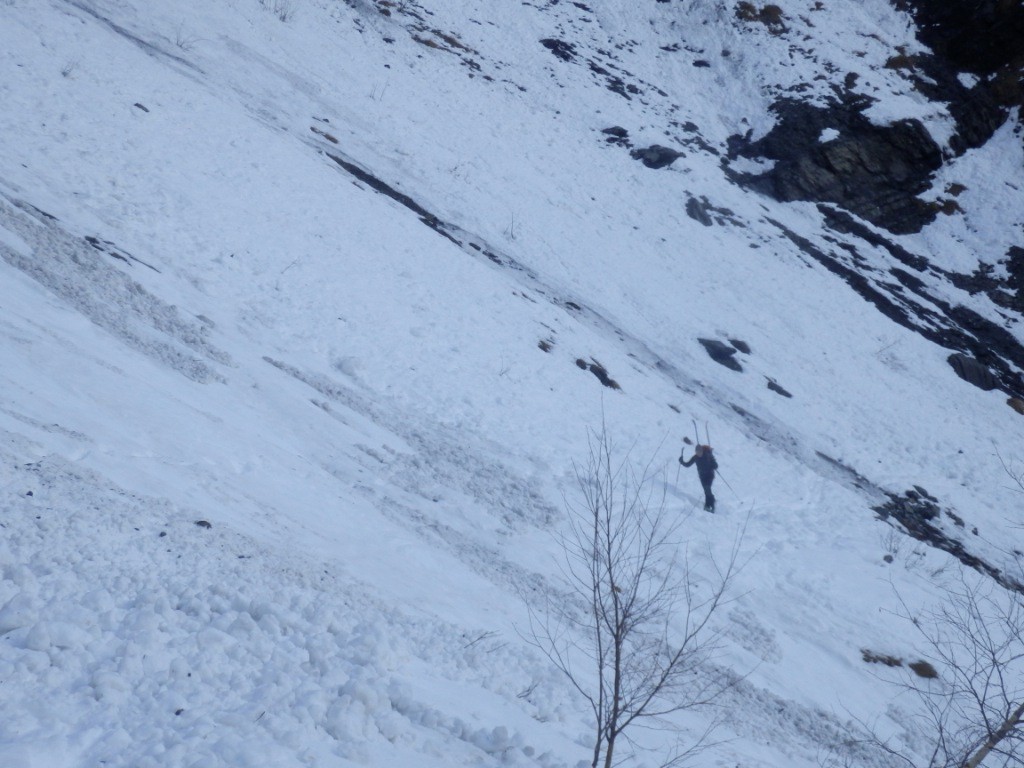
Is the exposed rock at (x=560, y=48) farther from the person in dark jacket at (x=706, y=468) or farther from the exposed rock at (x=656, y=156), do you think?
the person in dark jacket at (x=706, y=468)

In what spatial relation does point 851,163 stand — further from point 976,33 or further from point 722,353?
point 722,353

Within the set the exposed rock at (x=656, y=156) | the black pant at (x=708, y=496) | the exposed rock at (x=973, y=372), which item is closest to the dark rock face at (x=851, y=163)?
the exposed rock at (x=656, y=156)

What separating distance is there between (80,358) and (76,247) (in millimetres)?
2830

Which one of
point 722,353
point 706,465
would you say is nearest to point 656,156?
point 722,353

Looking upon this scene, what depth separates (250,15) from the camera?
22703 millimetres

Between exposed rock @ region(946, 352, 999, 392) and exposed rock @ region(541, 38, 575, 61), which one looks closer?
exposed rock @ region(946, 352, 999, 392)

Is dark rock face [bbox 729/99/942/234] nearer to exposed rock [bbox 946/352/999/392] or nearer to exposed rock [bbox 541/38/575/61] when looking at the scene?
exposed rock [bbox 541/38/575/61]

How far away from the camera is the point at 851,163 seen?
89.1 feet

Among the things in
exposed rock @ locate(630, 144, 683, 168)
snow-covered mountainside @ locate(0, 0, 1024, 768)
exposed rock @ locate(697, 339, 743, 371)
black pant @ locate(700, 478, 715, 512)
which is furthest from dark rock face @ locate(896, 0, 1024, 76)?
black pant @ locate(700, 478, 715, 512)

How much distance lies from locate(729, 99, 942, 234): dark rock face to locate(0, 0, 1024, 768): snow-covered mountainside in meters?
0.15

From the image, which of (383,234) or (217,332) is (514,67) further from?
(217,332)

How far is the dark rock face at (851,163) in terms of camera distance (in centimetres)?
2652

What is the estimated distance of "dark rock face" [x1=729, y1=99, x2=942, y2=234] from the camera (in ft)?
87.0

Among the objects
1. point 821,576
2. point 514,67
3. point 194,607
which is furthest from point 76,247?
point 514,67
